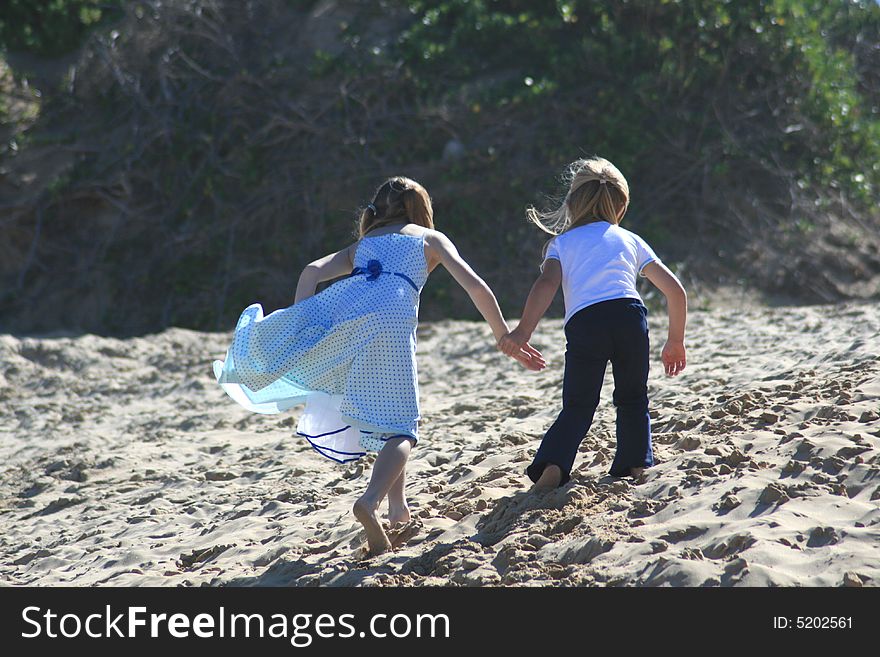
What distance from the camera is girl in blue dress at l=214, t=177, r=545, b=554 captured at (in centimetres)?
368

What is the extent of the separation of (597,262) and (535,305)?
0.93ft

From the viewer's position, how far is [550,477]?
3900mm

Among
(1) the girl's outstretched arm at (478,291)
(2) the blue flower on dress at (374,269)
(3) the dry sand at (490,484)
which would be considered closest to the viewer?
(3) the dry sand at (490,484)

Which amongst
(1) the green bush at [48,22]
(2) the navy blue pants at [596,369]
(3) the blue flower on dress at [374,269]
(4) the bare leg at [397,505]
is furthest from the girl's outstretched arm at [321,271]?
(1) the green bush at [48,22]

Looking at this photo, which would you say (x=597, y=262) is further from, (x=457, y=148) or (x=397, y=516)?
(x=457, y=148)

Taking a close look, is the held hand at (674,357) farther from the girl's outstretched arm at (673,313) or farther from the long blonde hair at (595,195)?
the long blonde hair at (595,195)

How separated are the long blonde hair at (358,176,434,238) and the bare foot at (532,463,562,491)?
101cm

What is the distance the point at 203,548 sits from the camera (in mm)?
4191

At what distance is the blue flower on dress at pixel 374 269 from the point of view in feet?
12.4

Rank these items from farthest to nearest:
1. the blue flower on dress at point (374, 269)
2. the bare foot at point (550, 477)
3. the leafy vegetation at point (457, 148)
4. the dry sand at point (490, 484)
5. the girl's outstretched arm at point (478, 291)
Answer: the leafy vegetation at point (457, 148) < the bare foot at point (550, 477) < the blue flower on dress at point (374, 269) < the girl's outstretched arm at point (478, 291) < the dry sand at point (490, 484)

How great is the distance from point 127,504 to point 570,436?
2370mm

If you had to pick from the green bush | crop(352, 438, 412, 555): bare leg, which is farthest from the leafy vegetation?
crop(352, 438, 412, 555): bare leg
